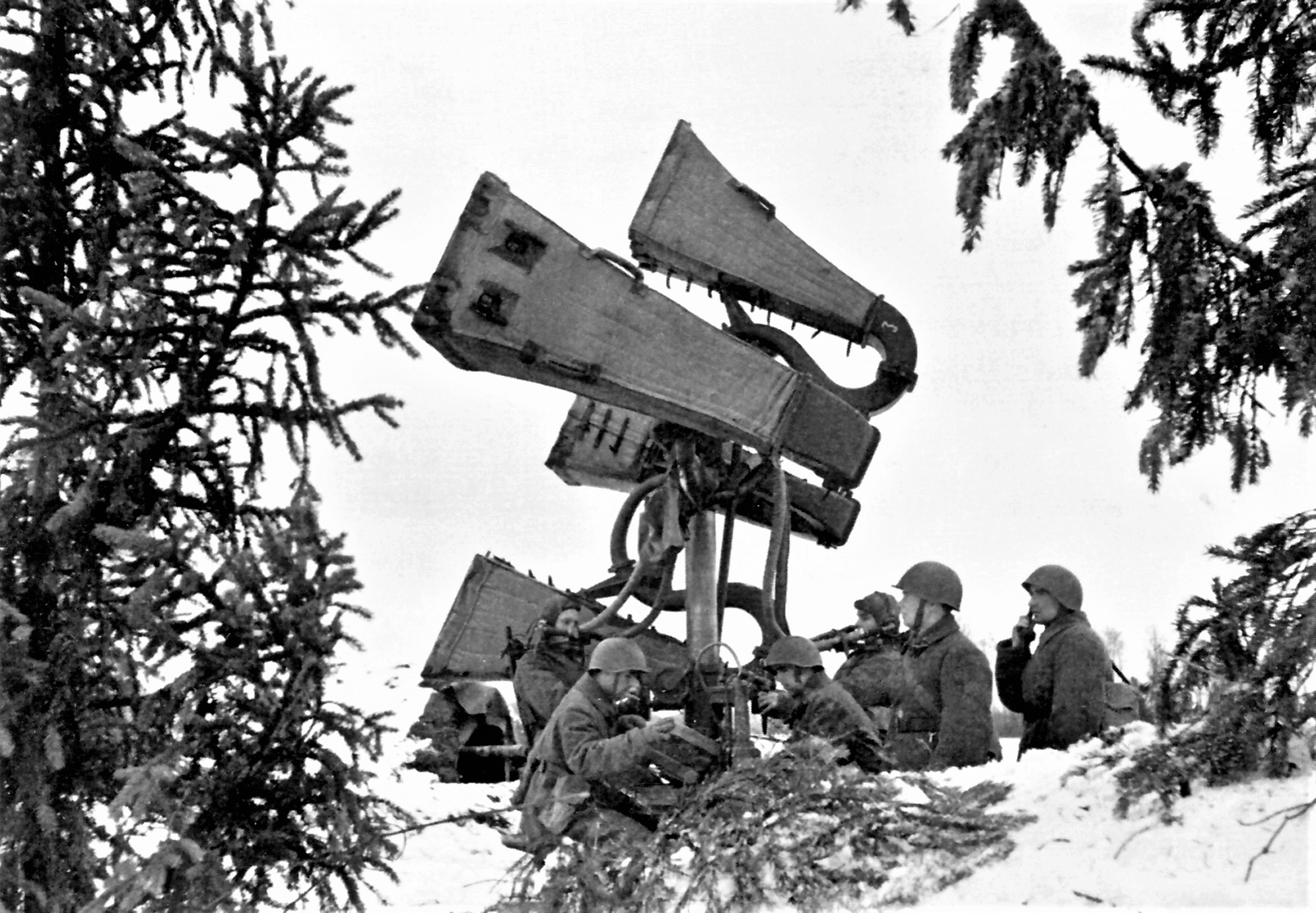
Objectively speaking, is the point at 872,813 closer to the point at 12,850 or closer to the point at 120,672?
the point at 120,672

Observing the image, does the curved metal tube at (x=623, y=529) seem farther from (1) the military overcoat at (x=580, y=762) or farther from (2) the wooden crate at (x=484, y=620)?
(1) the military overcoat at (x=580, y=762)

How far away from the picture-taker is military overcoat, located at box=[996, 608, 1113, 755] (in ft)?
23.6

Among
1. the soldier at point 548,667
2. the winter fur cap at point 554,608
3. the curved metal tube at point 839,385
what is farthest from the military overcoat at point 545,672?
the curved metal tube at point 839,385

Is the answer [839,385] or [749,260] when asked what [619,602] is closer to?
[839,385]

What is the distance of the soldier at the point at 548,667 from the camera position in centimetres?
1047

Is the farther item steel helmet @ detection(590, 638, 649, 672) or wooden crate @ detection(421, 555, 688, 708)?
wooden crate @ detection(421, 555, 688, 708)

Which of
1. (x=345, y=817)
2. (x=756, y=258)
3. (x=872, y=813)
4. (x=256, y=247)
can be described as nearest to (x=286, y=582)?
(x=345, y=817)

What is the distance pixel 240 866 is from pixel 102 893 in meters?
0.50

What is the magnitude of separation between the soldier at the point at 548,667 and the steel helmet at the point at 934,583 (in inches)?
132

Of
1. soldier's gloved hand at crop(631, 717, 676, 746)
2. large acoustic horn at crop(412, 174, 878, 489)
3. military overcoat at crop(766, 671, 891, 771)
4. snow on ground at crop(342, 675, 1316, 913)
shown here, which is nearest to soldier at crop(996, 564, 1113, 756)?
military overcoat at crop(766, 671, 891, 771)

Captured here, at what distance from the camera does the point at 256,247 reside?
6621 mm

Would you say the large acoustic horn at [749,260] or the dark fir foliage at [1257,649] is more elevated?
the large acoustic horn at [749,260]

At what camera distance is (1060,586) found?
7414mm

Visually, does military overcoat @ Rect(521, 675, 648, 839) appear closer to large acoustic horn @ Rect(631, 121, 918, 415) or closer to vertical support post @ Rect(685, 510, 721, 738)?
vertical support post @ Rect(685, 510, 721, 738)
